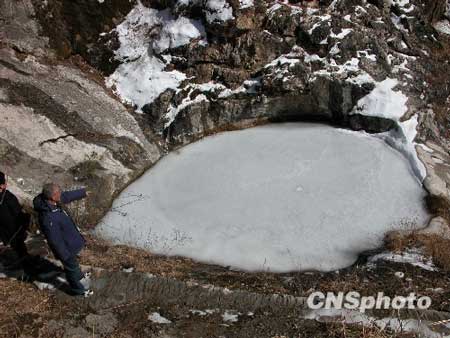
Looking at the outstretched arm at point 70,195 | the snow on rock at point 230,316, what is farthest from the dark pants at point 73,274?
the snow on rock at point 230,316

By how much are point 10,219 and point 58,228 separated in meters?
1.43

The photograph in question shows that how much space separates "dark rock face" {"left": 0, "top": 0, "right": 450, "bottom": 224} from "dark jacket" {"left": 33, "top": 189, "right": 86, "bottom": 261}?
671 centimetres

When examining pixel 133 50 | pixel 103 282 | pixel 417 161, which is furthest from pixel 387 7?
pixel 103 282

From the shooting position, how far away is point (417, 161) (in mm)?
13117

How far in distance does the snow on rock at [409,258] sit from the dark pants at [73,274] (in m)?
5.79

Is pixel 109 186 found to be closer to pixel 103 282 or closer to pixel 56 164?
pixel 56 164

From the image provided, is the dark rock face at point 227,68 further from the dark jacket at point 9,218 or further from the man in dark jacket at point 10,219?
the dark jacket at point 9,218

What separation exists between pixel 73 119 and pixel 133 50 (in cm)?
383

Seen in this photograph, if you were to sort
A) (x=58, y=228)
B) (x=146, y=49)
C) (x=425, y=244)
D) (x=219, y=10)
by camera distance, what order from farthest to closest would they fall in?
(x=146, y=49) → (x=219, y=10) → (x=425, y=244) → (x=58, y=228)

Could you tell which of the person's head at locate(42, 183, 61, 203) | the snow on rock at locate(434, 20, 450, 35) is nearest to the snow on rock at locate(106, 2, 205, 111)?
the snow on rock at locate(434, 20, 450, 35)

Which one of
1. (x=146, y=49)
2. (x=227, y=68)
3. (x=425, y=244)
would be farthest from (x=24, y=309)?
(x=146, y=49)

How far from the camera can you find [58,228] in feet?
23.0

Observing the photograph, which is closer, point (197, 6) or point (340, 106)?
point (340, 106)

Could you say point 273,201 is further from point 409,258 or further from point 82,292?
point 82,292
